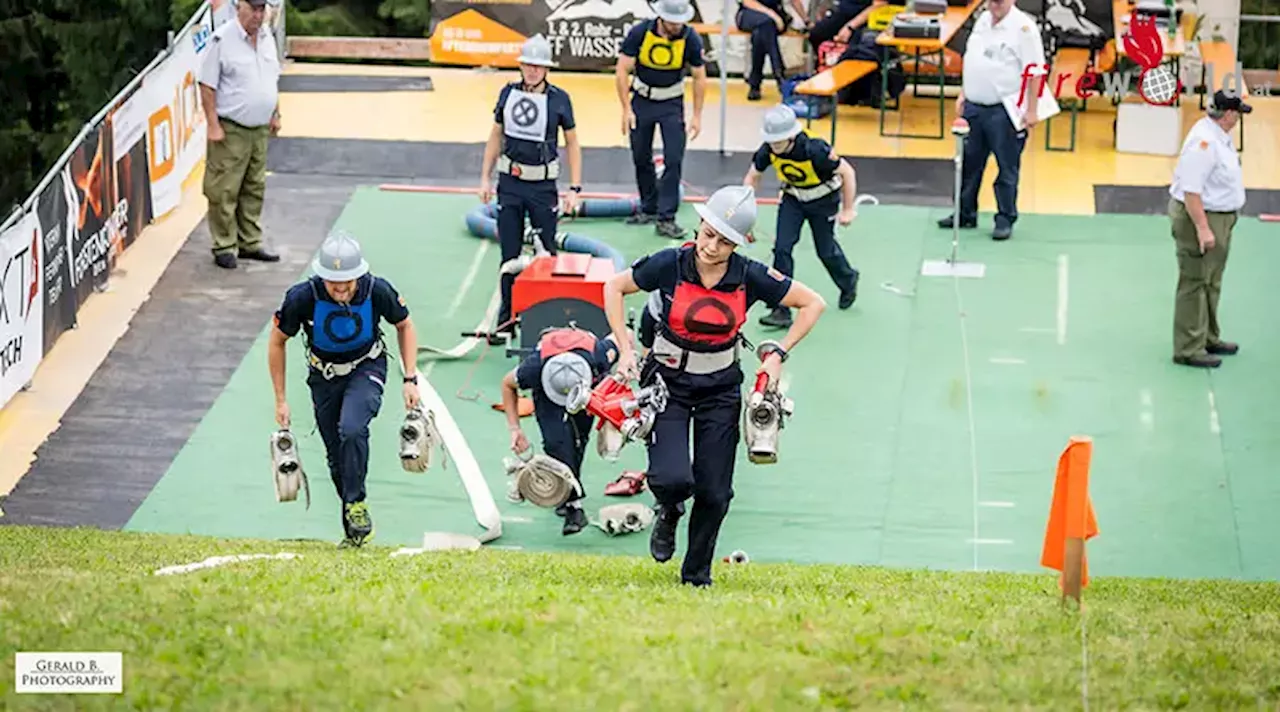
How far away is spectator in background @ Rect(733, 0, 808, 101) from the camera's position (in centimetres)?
2442

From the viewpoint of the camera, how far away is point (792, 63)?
25.4 meters

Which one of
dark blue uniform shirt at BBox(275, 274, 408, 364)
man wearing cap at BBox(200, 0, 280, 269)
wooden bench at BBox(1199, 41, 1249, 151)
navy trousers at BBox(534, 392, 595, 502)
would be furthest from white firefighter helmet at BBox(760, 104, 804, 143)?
wooden bench at BBox(1199, 41, 1249, 151)

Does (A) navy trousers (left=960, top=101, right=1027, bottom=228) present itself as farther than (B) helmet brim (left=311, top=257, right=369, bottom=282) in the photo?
Yes

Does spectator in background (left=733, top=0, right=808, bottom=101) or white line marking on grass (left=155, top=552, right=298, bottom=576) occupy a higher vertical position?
spectator in background (left=733, top=0, right=808, bottom=101)

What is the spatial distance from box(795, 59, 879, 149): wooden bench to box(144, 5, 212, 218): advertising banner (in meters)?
6.12

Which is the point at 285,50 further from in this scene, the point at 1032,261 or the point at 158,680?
the point at 158,680

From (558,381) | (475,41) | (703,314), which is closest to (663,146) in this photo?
(475,41)

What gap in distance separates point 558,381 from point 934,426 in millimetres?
3702

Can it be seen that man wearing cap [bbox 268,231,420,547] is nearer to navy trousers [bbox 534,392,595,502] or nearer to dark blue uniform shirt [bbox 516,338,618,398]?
dark blue uniform shirt [bbox 516,338,618,398]

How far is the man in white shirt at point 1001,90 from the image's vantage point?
63.8 ft

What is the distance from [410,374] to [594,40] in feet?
45.6

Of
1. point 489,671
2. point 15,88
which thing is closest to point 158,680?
point 489,671

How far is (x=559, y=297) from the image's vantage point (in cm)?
1597

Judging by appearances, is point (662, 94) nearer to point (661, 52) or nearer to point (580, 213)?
point (661, 52)
